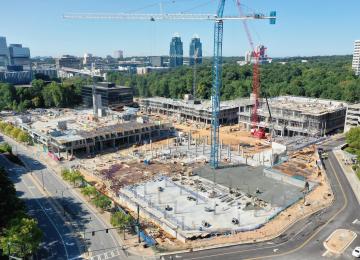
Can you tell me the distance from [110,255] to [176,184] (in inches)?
1040

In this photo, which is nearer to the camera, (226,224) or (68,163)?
(226,224)

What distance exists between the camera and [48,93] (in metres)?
156

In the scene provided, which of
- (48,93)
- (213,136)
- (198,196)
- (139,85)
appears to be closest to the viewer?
(198,196)

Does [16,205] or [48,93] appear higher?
[48,93]

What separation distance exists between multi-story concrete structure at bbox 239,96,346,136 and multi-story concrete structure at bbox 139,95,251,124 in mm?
7988

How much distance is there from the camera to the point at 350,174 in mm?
72812

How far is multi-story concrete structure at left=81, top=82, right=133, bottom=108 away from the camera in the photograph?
6176 inches

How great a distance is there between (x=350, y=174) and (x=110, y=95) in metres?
113

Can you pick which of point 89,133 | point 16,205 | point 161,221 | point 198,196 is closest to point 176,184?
point 198,196

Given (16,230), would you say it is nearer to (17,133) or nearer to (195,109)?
(17,133)

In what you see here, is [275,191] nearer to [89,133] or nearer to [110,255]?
[110,255]

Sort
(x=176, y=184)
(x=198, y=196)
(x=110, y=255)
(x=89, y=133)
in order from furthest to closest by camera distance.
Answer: (x=89, y=133) < (x=176, y=184) < (x=198, y=196) < (x=110, y=255)

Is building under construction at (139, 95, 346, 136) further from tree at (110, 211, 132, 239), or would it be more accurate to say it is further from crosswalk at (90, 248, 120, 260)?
crosswalk at (90, 248, 120, 260)

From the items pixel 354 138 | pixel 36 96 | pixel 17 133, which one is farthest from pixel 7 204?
pixel 36 96
